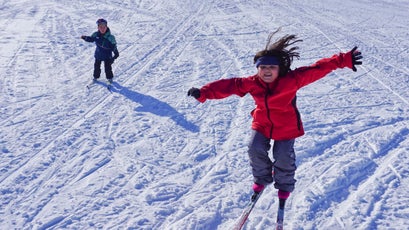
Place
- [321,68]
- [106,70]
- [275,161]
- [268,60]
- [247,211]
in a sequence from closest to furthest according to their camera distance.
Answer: [268,60]
[321,68]
[275,161]
[247,211]
[106,70]

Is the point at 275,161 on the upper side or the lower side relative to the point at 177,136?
upper

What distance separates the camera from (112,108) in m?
6.89

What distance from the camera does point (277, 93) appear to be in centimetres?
348

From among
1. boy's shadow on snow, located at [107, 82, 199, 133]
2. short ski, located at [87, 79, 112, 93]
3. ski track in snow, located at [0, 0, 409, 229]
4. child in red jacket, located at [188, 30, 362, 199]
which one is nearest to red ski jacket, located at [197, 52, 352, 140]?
child in red jacket, located at [188, 30, 362, 199]

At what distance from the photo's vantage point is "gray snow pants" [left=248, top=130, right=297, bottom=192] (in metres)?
3.67

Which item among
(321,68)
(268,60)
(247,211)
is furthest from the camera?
(247,211)

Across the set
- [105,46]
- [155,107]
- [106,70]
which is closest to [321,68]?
[155,107]

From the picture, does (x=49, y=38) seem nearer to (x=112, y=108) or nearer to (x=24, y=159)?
(x=112, y=108)

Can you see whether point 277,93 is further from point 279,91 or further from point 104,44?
point 104,44

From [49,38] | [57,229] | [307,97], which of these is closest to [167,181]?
[57,229]

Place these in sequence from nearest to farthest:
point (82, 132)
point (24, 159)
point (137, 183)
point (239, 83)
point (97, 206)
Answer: point (239, 83) < point (97, 206) < point (137, 183) < point (24, 159) < point (82, 132)

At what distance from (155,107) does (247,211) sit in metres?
3.47

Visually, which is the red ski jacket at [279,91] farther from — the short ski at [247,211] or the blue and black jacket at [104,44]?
the blue and black jacket at [104,44]

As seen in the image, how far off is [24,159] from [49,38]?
6.55 metres
